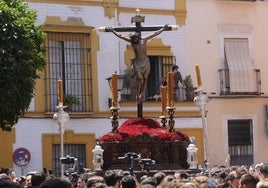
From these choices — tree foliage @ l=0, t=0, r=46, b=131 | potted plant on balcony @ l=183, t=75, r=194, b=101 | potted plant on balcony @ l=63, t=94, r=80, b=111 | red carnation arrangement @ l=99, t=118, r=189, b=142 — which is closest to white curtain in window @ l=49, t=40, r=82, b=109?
potted plant on balcony @ l=63, t=94, r=80, b=111

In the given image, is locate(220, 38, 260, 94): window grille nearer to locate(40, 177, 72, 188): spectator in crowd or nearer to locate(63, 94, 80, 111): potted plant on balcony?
locate(63, 94, 80, 111): potted plant on balcony

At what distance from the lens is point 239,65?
2517 centimetres

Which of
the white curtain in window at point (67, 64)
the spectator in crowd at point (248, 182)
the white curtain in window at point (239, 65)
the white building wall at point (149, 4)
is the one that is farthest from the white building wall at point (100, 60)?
the spectator in crowd at point (248, 182)

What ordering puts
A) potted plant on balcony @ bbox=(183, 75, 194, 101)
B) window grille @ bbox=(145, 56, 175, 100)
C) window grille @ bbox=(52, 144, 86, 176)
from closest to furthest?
window grille @ bbox=(52, 144, 86, 176), potted plant on balcony @ bbox=(183, 75, 194, 101), window grille @ bbox=(145, 56, 175, 100)

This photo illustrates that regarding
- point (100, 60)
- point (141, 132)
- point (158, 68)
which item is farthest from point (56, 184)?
point (158, 68)

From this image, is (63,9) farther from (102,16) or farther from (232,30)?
(232,30)

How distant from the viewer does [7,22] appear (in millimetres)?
17719

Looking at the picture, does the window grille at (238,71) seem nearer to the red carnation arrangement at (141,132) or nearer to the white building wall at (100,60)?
the white building wall at (100,60)

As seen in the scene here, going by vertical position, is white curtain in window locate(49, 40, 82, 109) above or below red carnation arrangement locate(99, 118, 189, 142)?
above

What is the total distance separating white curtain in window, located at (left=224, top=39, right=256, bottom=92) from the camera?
82.3ft

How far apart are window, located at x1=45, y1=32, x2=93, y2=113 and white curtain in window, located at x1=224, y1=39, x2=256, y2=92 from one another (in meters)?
5.21

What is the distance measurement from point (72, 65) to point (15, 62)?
5.47 m

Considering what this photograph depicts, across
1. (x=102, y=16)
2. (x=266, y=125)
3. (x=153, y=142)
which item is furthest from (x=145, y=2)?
(x=153, y=142)

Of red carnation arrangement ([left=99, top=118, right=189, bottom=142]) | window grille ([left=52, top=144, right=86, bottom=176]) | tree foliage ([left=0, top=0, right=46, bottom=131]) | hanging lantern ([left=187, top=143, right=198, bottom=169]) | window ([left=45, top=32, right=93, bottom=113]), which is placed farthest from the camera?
window ([left=45, top=32, right=93, bottom=113])
